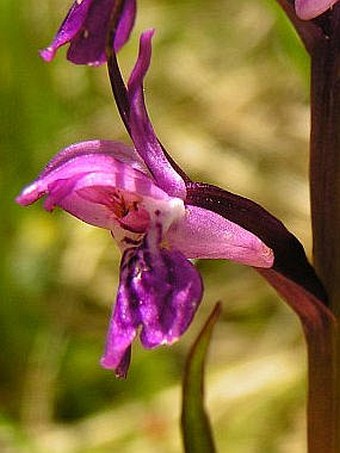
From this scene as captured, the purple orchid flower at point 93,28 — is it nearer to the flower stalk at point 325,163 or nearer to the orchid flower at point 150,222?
the orchid flower at point 150,222

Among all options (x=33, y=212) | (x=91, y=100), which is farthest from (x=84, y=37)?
(x=91, y=100)

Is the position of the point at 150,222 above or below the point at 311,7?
below

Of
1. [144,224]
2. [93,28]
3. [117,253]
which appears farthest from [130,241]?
[117,253]

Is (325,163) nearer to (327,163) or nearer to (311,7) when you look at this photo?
(327,163)

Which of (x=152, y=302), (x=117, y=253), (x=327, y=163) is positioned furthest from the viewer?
(x=117, y=253)

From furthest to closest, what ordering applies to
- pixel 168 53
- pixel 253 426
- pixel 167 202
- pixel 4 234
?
pixel 168 53
pixel 4 234
pixel 253 426
pixel 167 202

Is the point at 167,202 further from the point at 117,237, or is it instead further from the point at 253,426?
the point at 253,426

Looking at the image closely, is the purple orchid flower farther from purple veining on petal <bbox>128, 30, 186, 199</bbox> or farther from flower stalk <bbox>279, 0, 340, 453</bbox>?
flower stalk <bbox>279, 0, 340, 453</bbox>
